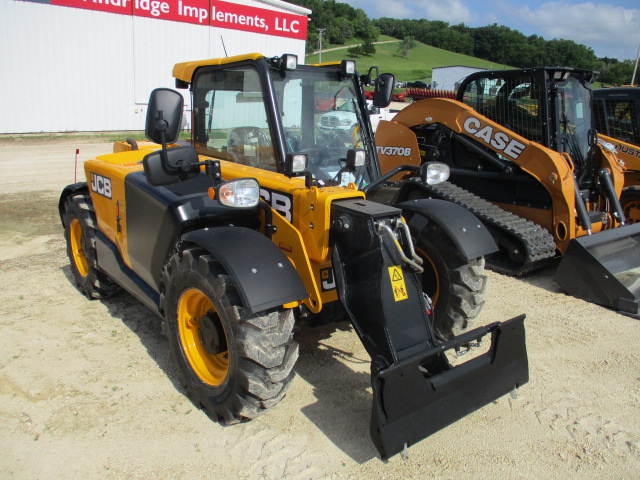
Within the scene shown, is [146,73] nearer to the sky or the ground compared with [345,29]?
nearer to the ground

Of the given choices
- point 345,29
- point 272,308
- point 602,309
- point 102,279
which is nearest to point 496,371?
point 272,308

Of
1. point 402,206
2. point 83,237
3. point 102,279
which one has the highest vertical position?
point 402,206

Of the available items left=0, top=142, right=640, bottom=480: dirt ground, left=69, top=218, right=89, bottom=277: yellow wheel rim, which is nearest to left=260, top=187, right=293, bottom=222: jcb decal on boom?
left=0, top=142, right=640, bottom=480: dirt ground

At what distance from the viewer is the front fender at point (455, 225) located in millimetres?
3611

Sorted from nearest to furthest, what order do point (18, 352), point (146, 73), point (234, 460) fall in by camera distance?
point (234, 460) < point (18, 352) < point (146, 73)

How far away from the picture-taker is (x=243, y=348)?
9.19ft

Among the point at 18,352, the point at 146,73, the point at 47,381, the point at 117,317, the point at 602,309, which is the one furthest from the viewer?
the point at 146,73

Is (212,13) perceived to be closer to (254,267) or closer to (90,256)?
(90,256)

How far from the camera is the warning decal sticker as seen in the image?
9.80 ft

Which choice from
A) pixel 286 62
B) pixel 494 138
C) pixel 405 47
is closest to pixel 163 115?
pixel 286 62

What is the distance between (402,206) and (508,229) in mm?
2439

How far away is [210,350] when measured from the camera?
318cm

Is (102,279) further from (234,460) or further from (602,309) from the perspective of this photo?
(602,309)

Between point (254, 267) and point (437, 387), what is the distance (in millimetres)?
1145
